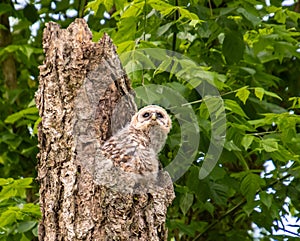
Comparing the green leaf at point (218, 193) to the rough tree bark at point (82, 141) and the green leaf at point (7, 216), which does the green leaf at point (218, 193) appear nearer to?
the green leaf at point (7, 216)

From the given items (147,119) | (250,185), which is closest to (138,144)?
(147,119)

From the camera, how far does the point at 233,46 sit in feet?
12.3

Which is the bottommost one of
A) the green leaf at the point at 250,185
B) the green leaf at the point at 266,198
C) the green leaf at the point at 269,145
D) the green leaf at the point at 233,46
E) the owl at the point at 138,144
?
the green leaf at the point at 266,198

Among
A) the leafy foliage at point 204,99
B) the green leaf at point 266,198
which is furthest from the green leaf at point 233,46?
the green leaf at point 266,198

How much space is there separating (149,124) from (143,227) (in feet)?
1.11

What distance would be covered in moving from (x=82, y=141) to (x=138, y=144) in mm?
191

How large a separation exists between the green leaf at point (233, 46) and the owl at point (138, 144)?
1.44 m

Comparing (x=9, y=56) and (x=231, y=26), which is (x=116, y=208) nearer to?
(x=231, y=26)

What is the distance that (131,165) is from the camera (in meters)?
2.26

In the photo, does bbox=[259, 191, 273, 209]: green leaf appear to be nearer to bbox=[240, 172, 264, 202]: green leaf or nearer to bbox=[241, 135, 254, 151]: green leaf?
bbox=[240, 172, 264, 202]: green leaf

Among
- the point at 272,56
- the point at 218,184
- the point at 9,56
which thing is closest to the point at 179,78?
the point at 218,184

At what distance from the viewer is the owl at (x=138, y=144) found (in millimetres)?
2262

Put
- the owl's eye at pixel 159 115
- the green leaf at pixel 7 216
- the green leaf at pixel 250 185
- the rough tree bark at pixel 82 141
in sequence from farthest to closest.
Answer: the green leaf at pixel 250 185, the green leaf at pixel 7 216, the owl's eye at pixel 159 115, the rough tree bark at pixel 82 141

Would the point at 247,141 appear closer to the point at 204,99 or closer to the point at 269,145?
the point at 269,145
